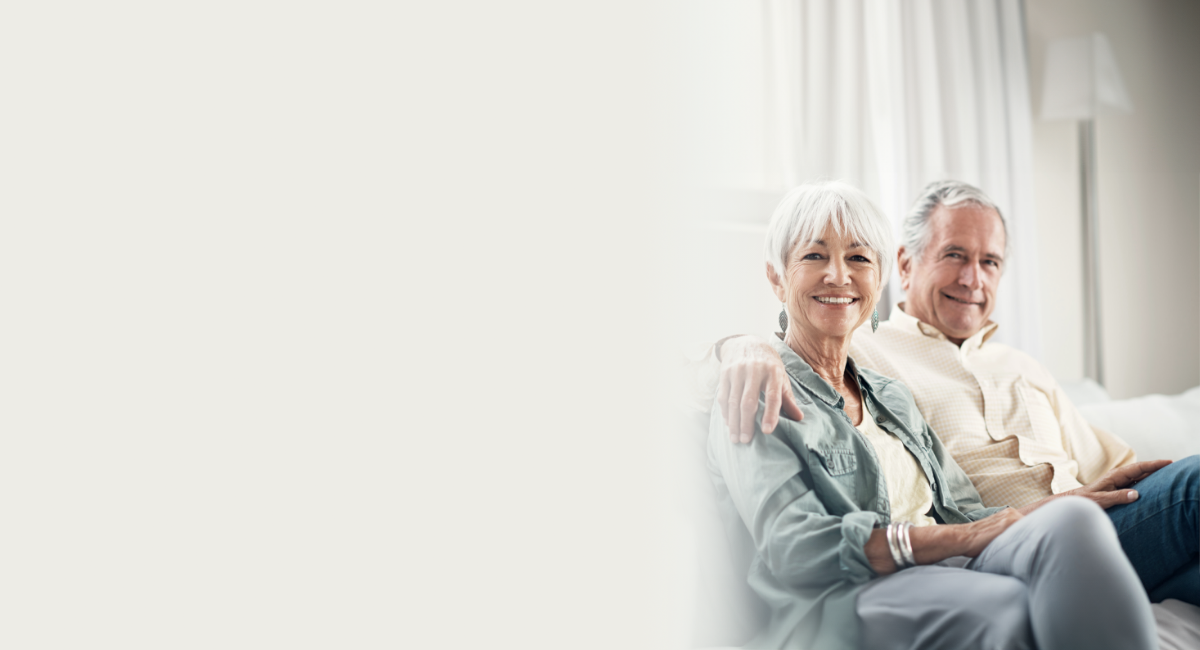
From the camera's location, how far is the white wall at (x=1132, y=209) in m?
2.00

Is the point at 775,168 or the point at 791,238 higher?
the point at 775,168

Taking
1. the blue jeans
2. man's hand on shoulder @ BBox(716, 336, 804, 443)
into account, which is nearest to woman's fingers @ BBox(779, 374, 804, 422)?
man's hand on shoulder @ BBox(716, 336, 804, 443)

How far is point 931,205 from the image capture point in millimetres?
1277

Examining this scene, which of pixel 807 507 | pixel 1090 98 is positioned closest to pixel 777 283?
pixel 807 507

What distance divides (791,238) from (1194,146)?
1.14m

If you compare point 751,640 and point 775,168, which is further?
point 775,168

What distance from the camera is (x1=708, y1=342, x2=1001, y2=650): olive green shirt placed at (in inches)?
30.9

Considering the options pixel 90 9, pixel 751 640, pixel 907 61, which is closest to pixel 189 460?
pixel 90 9

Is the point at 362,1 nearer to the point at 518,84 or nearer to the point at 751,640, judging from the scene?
the point at 518,84

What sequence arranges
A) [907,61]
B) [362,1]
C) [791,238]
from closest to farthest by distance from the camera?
[362,1], [791,238], [907,61]

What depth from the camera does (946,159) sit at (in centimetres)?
198

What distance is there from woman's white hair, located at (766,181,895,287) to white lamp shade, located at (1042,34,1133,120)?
168 centimetres

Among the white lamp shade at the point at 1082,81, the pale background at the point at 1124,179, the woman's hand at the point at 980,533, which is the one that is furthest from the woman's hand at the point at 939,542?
the white lamp shade at the point at 1082,81

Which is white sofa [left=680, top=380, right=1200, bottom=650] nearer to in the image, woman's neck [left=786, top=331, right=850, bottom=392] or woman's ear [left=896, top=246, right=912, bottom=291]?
woman's neck [left=786, top=331, right=850, bottom=392]
